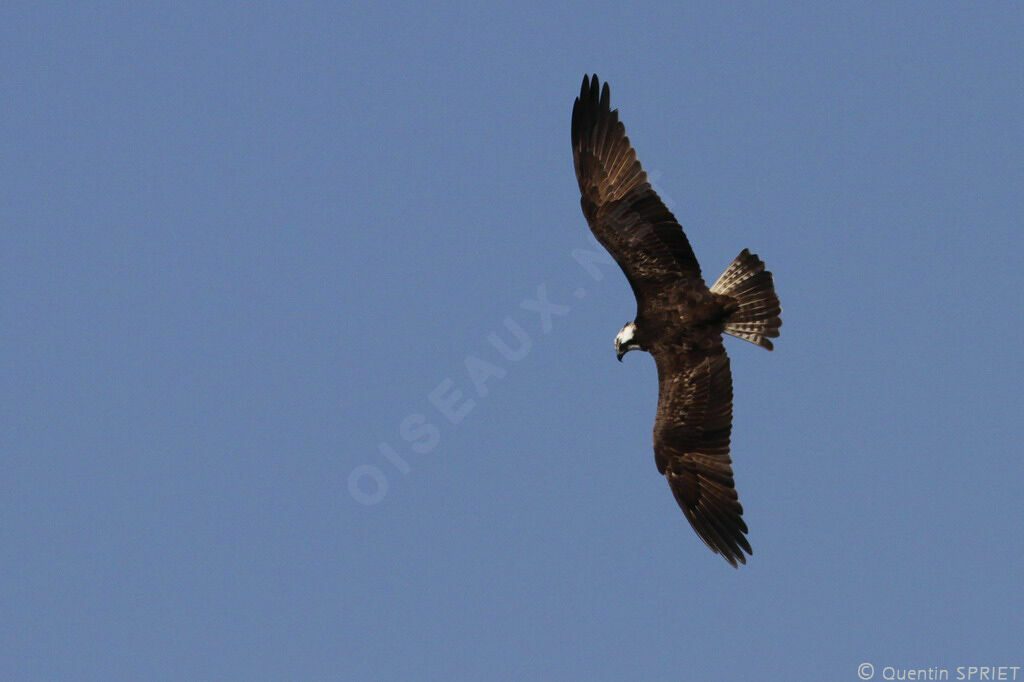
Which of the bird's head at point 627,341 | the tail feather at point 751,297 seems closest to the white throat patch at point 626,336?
the bird's head at point 627,341

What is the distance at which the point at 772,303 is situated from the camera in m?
19.8

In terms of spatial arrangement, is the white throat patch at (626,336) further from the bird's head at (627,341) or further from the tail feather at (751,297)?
the tail feather at (751,297)

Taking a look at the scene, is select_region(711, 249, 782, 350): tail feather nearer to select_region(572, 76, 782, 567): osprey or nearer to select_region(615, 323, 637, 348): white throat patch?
select_region(572, 76, 782, 567): osprey

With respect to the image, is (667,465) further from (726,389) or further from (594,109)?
(594,109)

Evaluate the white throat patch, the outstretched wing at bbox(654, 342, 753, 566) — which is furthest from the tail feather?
the white throat patch

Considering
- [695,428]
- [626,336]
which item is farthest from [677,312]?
[695,428]

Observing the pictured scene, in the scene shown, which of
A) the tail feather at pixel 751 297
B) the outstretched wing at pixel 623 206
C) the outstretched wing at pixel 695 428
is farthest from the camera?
the tail feather at pixel 751 297

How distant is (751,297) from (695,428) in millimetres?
1701

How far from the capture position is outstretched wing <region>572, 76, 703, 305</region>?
63.3ft

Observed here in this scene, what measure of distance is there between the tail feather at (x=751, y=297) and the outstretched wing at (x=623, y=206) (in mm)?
467

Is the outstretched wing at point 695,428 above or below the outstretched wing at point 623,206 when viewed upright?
below

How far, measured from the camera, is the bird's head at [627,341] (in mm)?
19734

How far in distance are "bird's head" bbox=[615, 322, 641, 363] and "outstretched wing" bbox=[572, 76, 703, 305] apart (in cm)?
38

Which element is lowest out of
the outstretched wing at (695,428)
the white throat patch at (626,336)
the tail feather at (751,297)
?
the outstretched wing at (695,428)
